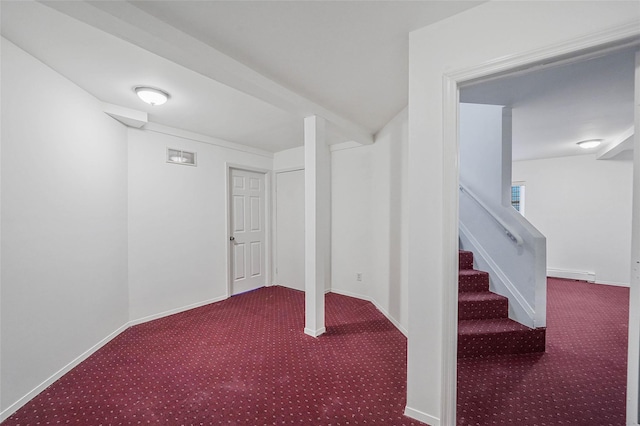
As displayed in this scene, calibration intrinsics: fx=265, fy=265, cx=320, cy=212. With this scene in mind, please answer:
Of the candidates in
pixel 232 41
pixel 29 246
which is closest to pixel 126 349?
pixel 29 246

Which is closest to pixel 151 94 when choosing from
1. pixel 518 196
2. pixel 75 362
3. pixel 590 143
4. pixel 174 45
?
pixel 174 45

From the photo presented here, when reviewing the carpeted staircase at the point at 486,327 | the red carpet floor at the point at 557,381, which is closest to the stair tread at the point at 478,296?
the carpeted staircase at the point at 486,327

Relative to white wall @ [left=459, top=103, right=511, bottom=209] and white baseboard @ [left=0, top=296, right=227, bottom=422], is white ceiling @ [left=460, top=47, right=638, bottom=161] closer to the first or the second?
white wall @ [left=459, top=103, right=511, bottom=209]

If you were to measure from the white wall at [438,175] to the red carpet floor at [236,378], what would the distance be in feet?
1.14

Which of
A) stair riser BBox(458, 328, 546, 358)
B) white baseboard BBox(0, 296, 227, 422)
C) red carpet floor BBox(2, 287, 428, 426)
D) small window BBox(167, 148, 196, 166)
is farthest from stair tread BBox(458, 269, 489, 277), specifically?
small window BBox(167, 148, 196, 166)

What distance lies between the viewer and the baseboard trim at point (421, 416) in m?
1.53

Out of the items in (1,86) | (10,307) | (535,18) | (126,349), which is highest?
(535,18)

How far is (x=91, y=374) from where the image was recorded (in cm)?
207

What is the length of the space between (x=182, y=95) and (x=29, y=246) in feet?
5.26

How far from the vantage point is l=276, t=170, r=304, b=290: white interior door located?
14.5 feet

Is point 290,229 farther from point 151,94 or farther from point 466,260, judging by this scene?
point 151,94

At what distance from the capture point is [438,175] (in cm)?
150

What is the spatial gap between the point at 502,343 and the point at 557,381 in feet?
1.41

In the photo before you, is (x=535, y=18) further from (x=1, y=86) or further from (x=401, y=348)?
(x=1, y=86)
